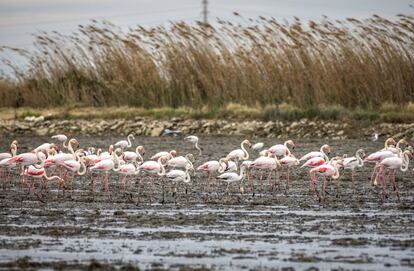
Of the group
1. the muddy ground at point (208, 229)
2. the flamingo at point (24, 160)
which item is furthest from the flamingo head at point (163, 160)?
the flamingo at point (24, 160)

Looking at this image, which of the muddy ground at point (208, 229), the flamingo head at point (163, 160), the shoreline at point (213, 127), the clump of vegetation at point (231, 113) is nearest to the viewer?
the muddy ground at point (208, 229)

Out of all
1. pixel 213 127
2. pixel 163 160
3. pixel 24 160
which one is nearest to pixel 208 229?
pixel 163 160

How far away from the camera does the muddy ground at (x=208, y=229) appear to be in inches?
382

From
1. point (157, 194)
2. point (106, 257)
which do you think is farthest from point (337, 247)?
point (157, 194)

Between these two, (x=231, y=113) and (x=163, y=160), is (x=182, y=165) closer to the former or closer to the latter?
(x=163, y=160)

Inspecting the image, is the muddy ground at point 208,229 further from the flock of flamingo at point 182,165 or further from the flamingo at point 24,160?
the flamingo at point 24,160

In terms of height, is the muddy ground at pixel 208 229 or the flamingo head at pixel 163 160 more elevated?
the muddy ground at pixel 208 229

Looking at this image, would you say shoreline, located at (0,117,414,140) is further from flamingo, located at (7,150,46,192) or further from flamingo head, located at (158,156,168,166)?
flamingo, located at (7,150,46,192)

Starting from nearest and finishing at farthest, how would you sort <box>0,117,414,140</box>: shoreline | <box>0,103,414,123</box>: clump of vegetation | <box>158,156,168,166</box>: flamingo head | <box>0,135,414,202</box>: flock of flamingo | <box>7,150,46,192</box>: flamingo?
<box>0,135,414,202</box>: flock of flamingo
<box>7,150,46,192</box>: flamingo
<box>158,156,168,166</box>: flamingo head
<box>0,117,414,140</box>: shoreline
<box>0,103,414,123</box>: clump of vegetation

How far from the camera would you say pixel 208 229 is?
458 inches

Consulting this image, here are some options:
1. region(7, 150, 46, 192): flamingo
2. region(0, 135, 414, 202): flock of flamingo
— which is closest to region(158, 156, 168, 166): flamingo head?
region(0, 135, 414, 202): flock of flamingo

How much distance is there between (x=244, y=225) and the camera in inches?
471

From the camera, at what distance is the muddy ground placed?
9.71 metres

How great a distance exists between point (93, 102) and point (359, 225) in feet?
65.5
